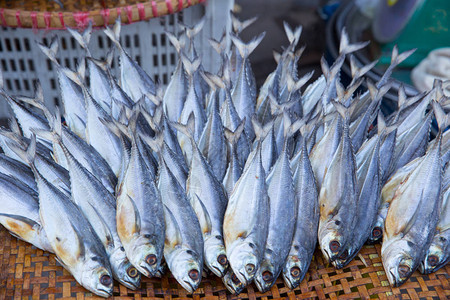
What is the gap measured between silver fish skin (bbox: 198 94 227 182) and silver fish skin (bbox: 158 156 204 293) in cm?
27

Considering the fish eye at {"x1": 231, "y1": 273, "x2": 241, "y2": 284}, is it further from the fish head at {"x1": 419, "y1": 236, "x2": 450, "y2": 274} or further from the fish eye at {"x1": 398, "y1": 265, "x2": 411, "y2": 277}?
the fish head at {"x1": 419, "y1": 236, "x2": 450, "y2": 274}

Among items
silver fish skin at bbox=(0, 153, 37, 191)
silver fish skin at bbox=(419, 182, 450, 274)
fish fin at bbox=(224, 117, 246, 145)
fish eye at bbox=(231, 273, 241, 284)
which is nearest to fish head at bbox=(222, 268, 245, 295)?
fish eye at bbox=(231, 273, 241, 284)

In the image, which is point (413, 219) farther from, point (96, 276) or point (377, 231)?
point (96, 276)

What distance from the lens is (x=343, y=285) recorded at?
1881mm

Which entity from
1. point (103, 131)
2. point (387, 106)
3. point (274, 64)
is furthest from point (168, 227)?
point (274, 64)

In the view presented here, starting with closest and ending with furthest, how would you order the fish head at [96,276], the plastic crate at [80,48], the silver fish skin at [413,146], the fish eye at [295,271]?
the fish head at [96,276], the fish eye at [295,271], the silver fish skin at [413,146], the plastic crate at [80,48]

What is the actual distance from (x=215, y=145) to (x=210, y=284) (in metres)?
0.63

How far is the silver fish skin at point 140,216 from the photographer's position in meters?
1.69

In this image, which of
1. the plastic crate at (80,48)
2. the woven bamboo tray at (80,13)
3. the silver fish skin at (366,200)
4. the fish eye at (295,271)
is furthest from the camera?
the plastic crate at (80,48)

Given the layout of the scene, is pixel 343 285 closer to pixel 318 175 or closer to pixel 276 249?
pixel 276 249

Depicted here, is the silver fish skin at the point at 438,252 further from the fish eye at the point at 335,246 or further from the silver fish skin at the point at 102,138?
the silver fish skin at the point at 102,138

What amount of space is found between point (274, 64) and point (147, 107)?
9.33 ft

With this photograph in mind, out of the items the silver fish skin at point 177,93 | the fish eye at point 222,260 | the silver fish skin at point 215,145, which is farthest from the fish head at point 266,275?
the silver fish skin at point 177,93

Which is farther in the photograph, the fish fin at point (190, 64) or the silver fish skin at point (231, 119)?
the fish fin at point (190, 64)
